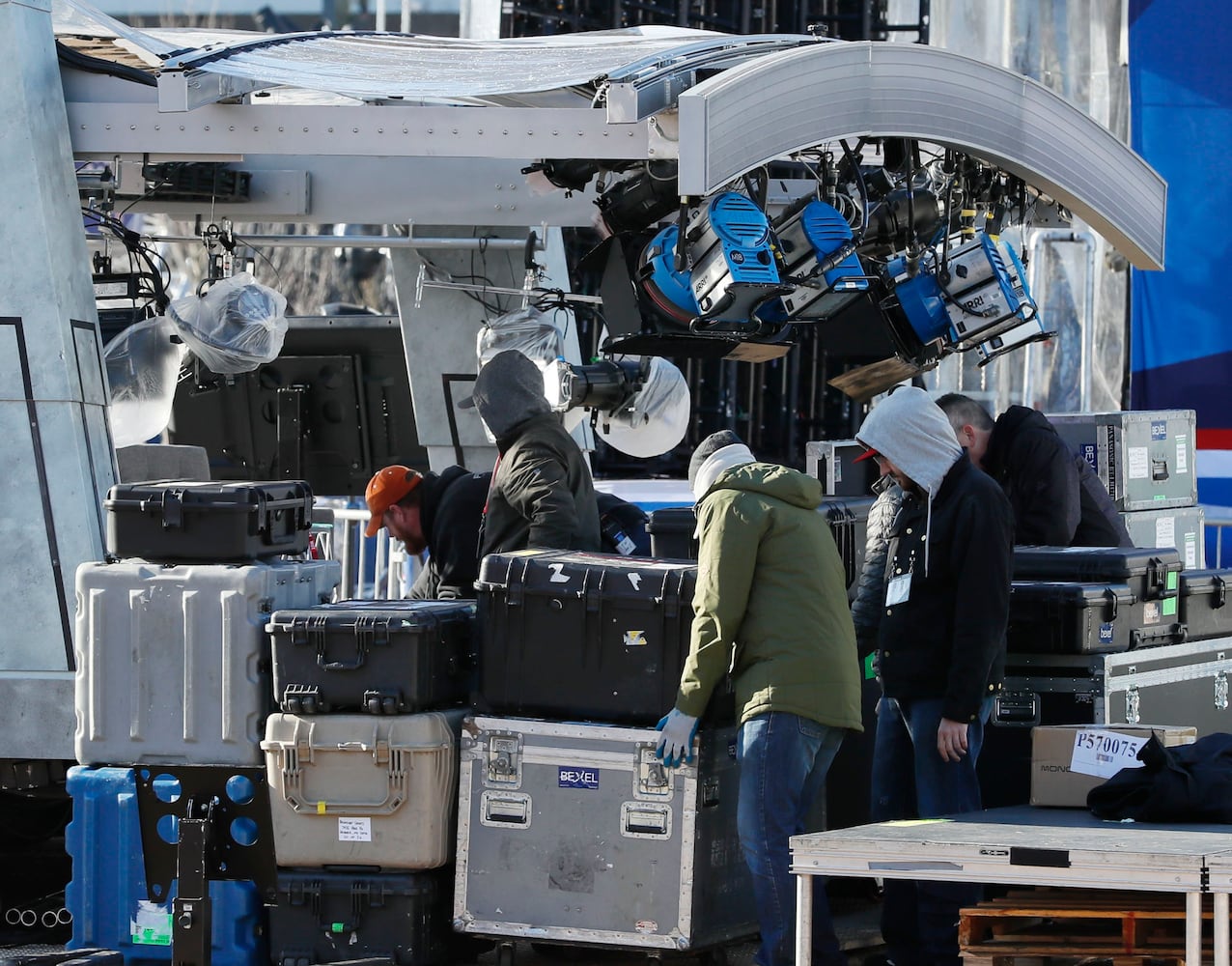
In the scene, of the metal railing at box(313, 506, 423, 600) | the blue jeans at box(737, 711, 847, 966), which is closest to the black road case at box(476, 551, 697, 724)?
the blue jeans at box(737, 711, 847, 966)

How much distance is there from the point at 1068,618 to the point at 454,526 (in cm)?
234

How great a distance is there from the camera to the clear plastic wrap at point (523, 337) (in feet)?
32.5

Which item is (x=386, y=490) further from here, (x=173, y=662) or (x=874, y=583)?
(x=874, y=583)

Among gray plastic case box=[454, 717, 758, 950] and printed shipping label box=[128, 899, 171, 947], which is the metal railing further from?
gray plastic case box=[454, 717, 758, 950]

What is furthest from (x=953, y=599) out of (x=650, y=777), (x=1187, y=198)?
(x=1187, y=198)

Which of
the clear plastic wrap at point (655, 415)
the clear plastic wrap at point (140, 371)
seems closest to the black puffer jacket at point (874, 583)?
the clear plastic wrap at point (655, 415)

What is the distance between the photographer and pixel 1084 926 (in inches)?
204

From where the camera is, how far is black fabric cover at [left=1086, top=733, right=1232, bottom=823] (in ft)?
17.4

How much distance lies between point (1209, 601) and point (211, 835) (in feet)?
12.9

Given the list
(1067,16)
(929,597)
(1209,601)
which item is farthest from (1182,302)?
(929,597)

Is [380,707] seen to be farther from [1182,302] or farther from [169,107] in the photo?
[1182,302]

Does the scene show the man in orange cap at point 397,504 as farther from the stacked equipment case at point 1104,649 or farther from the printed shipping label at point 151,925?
the stacked equipment case at point 1104,649

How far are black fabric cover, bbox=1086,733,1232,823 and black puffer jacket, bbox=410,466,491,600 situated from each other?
108 inches

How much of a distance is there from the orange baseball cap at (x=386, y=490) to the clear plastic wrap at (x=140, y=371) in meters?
2.42
